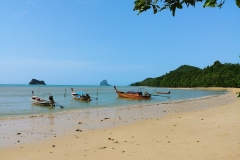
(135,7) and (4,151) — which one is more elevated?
(135,7)

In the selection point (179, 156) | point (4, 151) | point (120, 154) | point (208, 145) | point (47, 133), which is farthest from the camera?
point (47, 133)

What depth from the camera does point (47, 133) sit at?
12.4m

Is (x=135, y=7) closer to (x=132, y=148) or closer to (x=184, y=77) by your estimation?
(x=132, y=148)

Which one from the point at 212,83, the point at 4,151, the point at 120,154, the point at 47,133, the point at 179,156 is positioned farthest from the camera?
the point at 212,83

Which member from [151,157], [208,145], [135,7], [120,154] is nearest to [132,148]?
[120,154]

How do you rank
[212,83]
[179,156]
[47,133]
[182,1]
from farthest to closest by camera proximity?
[212,83]
[47,133]
[179,156]
[182,1]

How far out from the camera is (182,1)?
2623 mm

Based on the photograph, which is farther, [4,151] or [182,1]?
[4,151]

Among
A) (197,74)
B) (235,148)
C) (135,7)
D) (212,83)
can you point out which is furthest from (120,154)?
(197,74)

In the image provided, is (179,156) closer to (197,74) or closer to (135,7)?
(135,7)

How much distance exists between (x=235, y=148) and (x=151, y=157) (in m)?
2.85

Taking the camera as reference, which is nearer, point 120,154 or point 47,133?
point 120,154

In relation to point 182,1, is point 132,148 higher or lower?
lower

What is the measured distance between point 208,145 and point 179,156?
1.76 meters
